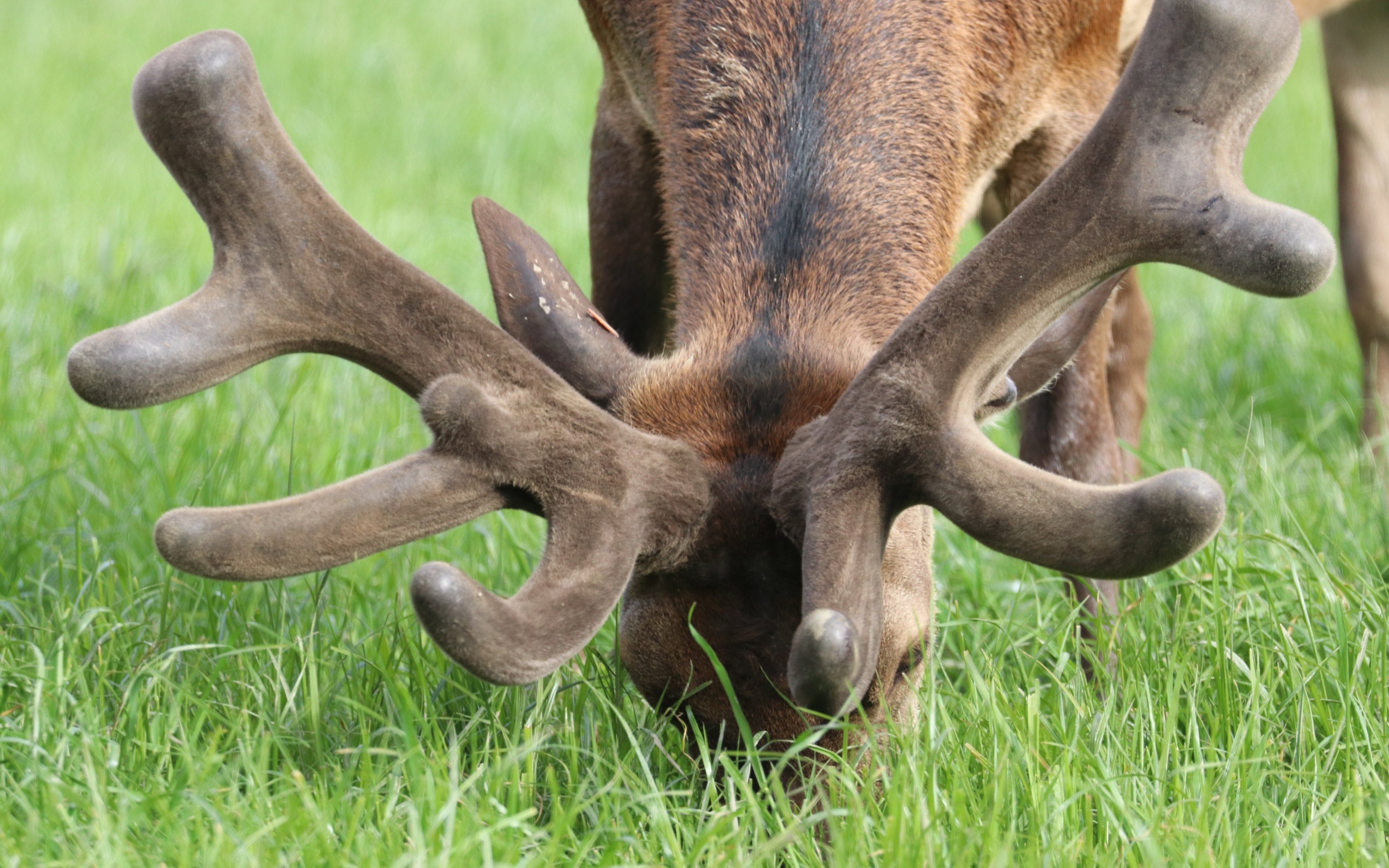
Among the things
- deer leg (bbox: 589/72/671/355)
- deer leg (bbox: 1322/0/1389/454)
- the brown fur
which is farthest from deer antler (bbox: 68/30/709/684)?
deer leg (bbox: 1322/0/1389/454)

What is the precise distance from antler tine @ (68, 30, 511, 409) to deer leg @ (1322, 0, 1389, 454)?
373 centimetres

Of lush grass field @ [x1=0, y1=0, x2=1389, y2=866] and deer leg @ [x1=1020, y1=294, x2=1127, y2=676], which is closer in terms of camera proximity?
lush grass field @ [x1=0, y1=0, x2=1389, y2=866]

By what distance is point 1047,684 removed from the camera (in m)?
3.34

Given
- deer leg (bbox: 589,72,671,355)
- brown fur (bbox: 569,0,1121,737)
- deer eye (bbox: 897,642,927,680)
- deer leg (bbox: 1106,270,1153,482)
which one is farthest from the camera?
deer leg (bbox: 1106,270,1153,482)

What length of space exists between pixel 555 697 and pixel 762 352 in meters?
0.82

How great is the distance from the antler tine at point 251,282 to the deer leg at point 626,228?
158 centimetres

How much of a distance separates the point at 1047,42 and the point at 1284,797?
1.82 meters

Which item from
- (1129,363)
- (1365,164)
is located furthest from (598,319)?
(1365,164)

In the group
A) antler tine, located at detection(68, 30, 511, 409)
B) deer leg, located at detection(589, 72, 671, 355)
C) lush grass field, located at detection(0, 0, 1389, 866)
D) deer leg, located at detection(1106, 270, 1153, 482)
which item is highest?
antler tine, located at detection(68, 30, 511, 409)

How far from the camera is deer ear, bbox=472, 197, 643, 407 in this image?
2.86 metres

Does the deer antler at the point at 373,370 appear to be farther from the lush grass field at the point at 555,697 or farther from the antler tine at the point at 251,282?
the lush grass field at the point at 555,697

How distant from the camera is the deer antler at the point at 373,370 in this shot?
7.95 ft

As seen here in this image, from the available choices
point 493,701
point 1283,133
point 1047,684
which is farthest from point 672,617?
point 1283,133

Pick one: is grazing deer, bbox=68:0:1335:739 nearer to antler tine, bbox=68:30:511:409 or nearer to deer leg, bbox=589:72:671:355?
antler tine, bbox=68:30:511:409
